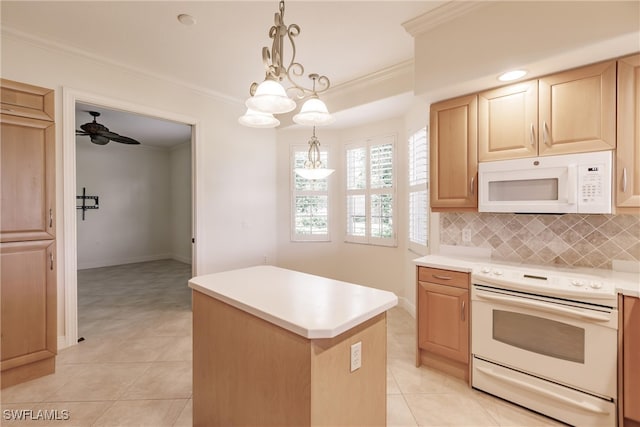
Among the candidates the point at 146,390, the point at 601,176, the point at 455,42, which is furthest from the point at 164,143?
the point at 601,176

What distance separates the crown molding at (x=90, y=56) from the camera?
251 cm

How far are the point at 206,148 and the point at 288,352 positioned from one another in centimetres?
328

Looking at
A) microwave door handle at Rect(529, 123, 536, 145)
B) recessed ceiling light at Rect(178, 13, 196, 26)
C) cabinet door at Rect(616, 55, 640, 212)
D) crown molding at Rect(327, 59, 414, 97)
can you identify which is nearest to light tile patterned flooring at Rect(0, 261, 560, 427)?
cabinet door at Rect(616, 55, 640, 212)

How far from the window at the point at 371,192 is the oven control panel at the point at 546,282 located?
180 cm

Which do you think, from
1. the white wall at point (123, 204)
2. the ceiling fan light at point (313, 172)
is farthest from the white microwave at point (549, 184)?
the white wall at point (123, 204)

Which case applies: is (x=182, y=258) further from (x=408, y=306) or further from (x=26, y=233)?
(x=408, y=306)

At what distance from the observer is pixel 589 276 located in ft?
6.19

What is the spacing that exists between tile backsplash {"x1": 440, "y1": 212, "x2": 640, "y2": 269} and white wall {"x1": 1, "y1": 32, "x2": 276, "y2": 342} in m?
2.76

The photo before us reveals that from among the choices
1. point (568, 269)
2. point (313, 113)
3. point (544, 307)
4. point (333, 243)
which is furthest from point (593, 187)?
point (333, 243)

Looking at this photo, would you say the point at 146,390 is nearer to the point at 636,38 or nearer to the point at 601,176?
the point at 601,176

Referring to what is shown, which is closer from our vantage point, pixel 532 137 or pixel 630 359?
pixel 630 359

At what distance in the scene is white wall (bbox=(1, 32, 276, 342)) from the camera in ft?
8.79

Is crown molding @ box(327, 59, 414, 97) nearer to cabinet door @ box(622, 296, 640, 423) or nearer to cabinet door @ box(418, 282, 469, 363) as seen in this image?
cabinet door @ box(418, 282, 469, 363)

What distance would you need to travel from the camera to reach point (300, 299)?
4.66 ft
